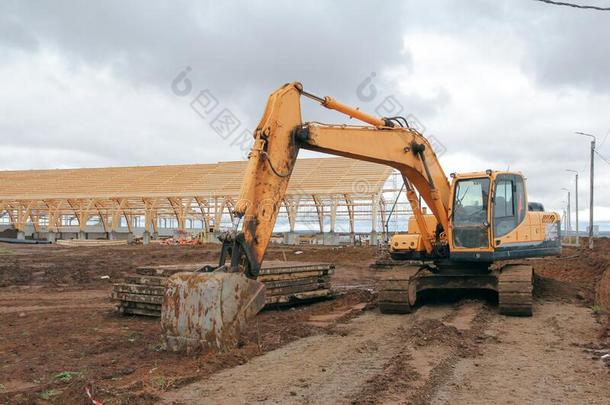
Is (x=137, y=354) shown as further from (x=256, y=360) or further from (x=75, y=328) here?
(x=75, y=328)

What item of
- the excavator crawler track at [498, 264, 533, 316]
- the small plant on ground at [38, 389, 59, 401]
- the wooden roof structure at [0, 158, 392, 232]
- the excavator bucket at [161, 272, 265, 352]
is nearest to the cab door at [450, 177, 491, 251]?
the excavator crawler track at [498, 264, 533, 316]

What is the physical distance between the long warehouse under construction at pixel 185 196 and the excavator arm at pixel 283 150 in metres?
24.6

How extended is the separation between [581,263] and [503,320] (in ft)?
50.3

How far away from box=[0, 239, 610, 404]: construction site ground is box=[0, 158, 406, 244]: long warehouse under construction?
23.3 meters

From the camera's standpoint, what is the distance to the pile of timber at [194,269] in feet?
35.1

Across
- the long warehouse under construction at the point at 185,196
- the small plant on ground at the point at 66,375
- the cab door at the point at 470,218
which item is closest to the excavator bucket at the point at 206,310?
the small plant on ground at the point at 66,375

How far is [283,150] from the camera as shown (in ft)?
26.6

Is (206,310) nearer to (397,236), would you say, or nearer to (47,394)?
(47,394)

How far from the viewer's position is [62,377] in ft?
21.1

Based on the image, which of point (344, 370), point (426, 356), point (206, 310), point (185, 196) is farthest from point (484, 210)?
Result: point (185, 196)

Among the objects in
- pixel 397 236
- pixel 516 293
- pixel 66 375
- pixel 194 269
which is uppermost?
pixel 397 236

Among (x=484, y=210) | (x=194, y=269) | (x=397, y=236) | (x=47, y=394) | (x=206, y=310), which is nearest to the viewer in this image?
(x=47, y=394)

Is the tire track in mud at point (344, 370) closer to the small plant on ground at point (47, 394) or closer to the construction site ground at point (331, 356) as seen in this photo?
the construction site ground at point (331, 356)

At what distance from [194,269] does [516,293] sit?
247 inches
